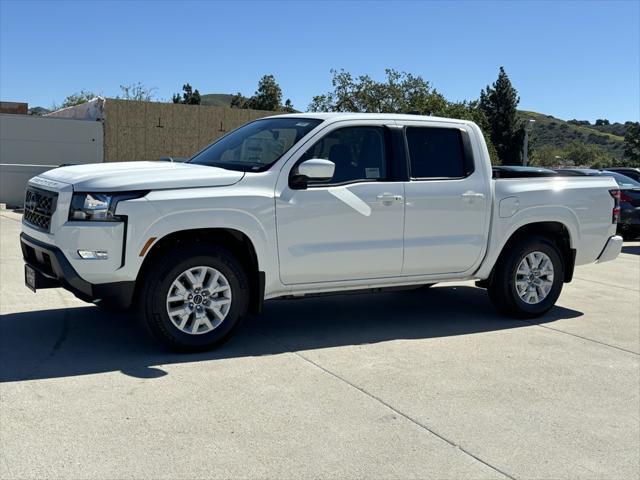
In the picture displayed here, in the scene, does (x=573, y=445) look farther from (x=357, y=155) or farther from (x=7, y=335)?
(x=7, y=335)

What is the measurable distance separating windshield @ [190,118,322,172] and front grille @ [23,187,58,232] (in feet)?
4.71

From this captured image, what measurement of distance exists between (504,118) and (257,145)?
77.7 metres

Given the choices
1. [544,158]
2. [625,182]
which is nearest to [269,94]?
[544,158]

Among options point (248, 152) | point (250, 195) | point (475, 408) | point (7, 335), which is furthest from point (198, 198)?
point (475, 408)

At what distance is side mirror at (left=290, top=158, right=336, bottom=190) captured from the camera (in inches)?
224

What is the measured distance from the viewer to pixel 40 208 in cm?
570

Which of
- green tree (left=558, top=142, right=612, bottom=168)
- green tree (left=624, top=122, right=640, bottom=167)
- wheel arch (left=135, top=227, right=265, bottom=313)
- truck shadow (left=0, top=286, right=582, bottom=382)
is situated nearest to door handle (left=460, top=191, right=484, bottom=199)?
truck shadow (left=0, top=286, right=582, bottom=382)

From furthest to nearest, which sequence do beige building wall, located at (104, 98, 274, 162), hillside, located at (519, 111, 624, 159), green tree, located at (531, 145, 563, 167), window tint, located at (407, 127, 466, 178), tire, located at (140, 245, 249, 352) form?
hillside, located at (519, 111, 624, 159)
green tree, located at (531, 145, 563, 167)
beige building wall, located at (104, 98, 274, 162)
window tint, located at (407, 127, 466, 178)
tire, located at (140, 245, 249, 352)

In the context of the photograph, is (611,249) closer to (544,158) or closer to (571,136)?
(544,158)

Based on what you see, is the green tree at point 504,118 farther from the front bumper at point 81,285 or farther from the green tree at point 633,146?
the front bumper at point 81,285

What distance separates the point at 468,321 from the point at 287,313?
1.85 meters

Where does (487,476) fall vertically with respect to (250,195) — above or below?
below

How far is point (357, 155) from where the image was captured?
20.9 feet

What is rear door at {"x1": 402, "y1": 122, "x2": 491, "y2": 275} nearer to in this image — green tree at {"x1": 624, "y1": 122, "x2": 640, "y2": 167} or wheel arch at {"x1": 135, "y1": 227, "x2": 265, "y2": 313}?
wheel arch at {"x1": 135, "y1": 227, "x2": 265, "y2": 313}
